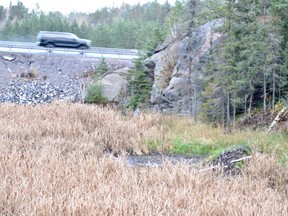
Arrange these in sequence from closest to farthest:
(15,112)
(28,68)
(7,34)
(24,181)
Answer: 1. (24,181)
2. (15,112)
3. (28,68)
4. (7,34)

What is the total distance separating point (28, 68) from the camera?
2678 cm

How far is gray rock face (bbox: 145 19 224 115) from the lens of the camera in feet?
57.7

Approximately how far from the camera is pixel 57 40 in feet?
104

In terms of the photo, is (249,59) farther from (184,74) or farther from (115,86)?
(115,86)

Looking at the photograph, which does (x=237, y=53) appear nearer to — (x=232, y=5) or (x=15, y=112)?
(x=232, y=5)

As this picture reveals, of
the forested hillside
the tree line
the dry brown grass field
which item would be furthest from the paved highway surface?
the dry brown grass field

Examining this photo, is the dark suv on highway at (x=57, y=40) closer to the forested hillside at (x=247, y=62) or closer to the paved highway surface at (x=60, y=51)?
the paved highway surface at (x=60, y=51)

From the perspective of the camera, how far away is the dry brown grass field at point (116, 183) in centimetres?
571

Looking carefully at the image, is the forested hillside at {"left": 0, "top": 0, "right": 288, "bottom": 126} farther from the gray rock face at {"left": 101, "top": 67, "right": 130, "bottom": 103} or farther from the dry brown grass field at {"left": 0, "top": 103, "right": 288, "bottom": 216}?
the gray rock face at {"left": 101, "top": 67, "right": 130, "bottom": 103}

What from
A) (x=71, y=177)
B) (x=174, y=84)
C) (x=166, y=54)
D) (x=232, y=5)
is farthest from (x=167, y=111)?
(x=71, y=177)

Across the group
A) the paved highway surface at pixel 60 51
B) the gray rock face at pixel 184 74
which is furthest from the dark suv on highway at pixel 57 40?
the gray rock face at pixel 184 74

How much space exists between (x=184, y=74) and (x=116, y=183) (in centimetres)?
1196

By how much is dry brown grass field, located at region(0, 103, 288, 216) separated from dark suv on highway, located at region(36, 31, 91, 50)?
2002cm

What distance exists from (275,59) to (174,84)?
5798 mm
